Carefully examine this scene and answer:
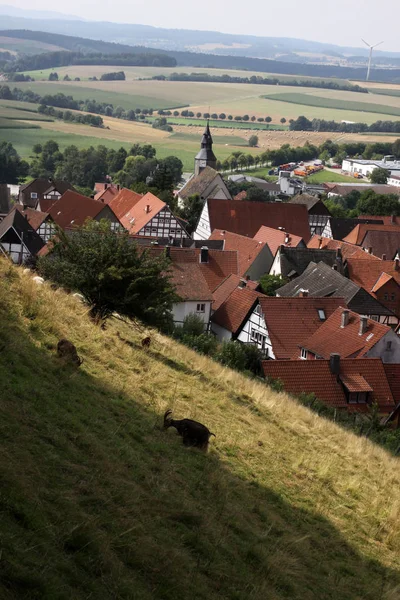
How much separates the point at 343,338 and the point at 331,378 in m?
6.04

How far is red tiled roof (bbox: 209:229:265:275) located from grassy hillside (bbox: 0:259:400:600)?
4124 centimetres

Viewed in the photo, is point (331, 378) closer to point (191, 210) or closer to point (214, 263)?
point (214, 263)

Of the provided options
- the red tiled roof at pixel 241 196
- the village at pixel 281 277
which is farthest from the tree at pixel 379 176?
the village at pixel 281 277

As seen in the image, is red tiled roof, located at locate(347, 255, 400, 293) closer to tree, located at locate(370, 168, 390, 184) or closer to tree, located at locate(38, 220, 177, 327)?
tree, located at locate(38, 220, 177, 327)

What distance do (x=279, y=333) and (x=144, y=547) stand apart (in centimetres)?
3078

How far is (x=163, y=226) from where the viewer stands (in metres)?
66.8

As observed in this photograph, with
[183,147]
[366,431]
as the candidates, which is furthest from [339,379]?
[183,147]

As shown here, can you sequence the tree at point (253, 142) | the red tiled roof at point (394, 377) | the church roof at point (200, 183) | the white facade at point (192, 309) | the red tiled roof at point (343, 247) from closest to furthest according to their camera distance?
the red tiled roof at point (394, 377), the white facade at point (192, 309), the red tiled roof at point (343, 247), the church roof at point (200, 183), the tree at point (253, 142)

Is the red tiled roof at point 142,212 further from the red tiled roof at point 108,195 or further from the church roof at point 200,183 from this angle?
the church roof at point 200,183

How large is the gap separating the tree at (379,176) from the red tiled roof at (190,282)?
385 feet

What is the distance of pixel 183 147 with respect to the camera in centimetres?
16912

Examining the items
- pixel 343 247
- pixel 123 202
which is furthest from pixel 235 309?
pixel 123 202

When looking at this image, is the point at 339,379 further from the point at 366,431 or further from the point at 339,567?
the point at 339,567

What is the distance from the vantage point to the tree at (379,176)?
15462 cm
